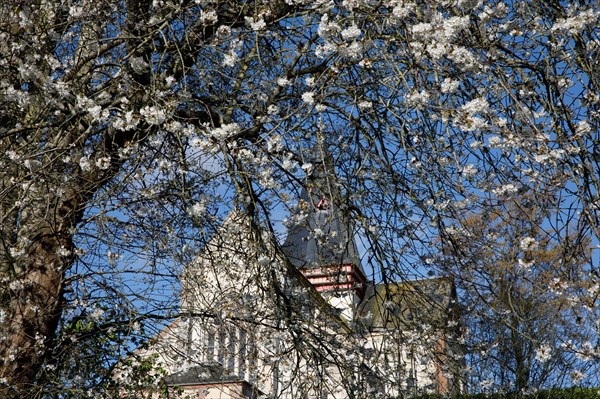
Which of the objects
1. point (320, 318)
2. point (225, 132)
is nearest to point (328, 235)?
point (320, 318)

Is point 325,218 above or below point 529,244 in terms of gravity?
above

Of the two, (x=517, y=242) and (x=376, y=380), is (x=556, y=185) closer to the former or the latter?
(x=517, y=242)

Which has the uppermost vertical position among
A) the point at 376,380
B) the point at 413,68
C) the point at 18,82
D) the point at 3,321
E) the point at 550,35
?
the point at 18,82

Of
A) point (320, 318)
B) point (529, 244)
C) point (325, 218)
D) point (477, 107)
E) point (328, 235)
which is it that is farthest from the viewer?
point (320, 318)

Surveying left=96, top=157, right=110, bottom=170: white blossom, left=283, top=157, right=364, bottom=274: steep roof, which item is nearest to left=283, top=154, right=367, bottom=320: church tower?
left=283, top=157, right=364, bottom=274: steep roof

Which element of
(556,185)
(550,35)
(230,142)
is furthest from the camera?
(230,142)

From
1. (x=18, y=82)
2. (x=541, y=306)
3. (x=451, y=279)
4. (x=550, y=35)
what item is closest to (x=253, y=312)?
(x=451, y=279)

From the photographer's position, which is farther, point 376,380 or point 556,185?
point 376,380

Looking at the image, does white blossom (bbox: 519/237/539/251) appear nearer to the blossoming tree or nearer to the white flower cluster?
the blossoming tree

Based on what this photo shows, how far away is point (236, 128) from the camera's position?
406 cm

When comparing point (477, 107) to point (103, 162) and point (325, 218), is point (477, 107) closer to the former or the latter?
point (325, 218)

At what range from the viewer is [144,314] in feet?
16.5

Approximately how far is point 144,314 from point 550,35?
3240 millimetres

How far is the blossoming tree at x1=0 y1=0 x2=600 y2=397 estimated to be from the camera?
3650 millimetres
